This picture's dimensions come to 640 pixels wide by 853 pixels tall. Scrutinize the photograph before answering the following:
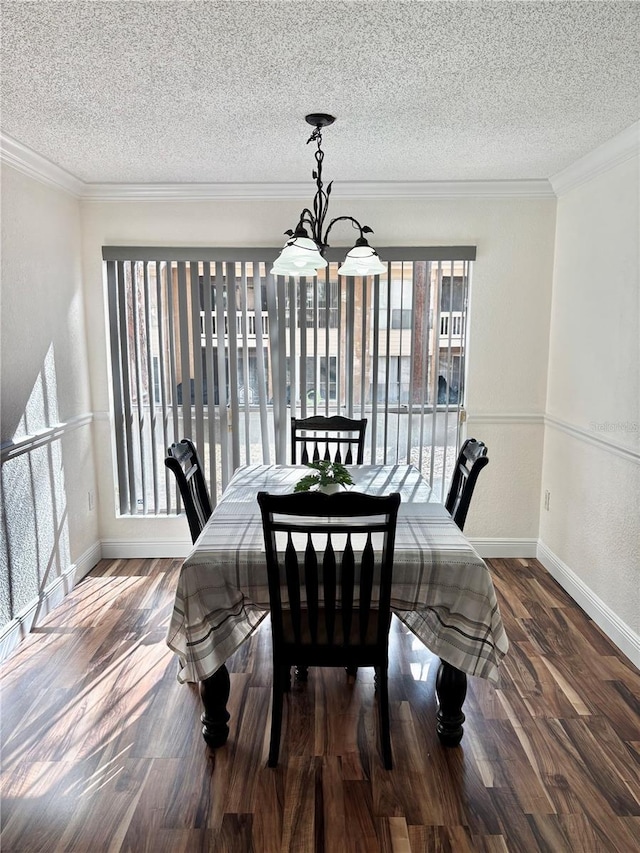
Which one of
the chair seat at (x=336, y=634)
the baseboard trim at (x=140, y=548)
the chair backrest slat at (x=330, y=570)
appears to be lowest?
the baseboard trim at (x=140, y=548)

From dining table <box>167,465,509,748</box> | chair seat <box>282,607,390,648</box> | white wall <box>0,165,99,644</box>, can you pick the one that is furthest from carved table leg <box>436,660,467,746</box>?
white wall <box>0,165,99,644</box>

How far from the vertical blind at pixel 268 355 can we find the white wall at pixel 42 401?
30cm

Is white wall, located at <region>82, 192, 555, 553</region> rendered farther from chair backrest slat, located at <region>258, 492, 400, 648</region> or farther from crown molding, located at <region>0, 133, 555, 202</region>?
chair backrest slat, located at <region>258, 492, 400, 648</region>

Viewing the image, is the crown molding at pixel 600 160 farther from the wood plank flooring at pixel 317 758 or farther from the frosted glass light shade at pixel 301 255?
the wood plank flooring at pixel 317 758

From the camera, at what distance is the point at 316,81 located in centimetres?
217

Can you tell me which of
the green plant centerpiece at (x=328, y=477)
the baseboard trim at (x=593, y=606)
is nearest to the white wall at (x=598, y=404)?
the baseboard trim at (x=593, y=606)

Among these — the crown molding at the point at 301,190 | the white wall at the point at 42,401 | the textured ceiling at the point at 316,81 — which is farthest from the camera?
the crown molding at the point at 301,190

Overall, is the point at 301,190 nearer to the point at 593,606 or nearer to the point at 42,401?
the point at 42,401

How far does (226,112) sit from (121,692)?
254 centimetres

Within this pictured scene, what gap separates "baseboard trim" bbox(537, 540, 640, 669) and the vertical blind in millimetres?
872

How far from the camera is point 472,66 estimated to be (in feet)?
6.77

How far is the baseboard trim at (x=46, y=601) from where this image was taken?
286cm

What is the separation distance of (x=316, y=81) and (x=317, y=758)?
250cm

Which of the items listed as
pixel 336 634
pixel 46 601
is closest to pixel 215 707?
pixel 336 634
